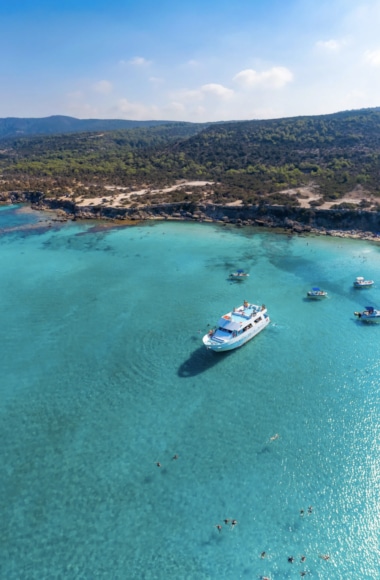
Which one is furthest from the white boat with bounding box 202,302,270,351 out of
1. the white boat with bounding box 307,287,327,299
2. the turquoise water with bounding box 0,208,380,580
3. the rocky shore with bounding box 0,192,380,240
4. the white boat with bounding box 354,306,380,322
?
the rocky shore with bounding box 0,192,380,240

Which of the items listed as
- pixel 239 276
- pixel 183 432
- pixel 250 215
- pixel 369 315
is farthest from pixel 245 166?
pixel 183 432

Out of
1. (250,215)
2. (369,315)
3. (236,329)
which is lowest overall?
(369,315)

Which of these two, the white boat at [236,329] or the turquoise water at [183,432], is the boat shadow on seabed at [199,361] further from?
the white boat at [236,329]

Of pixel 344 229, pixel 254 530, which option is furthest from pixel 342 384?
pixel 344 229

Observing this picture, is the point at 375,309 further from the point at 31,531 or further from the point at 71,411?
the point at 31,531

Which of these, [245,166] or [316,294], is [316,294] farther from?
[245,166]

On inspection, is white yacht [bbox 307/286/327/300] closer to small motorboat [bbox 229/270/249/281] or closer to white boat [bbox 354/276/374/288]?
white boat [bbox 354/276/374/288]
